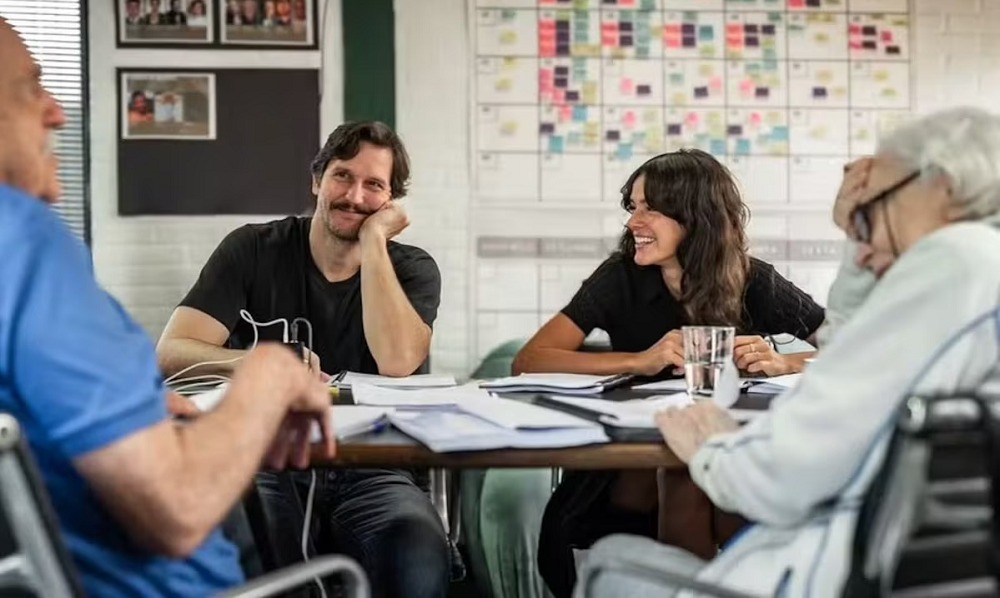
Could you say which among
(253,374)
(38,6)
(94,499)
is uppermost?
(38,6)

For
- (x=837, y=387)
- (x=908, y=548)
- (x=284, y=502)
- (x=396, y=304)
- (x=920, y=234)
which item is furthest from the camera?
(x=396, y=304)

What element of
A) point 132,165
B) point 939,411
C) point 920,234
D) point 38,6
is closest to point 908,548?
point 939,411

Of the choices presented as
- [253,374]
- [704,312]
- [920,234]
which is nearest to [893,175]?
[920,234]

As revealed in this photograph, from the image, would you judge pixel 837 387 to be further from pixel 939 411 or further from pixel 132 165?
pixel 132 165

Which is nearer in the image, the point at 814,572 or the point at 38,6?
the point at 814,572

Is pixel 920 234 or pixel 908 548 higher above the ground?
pixel 920 234

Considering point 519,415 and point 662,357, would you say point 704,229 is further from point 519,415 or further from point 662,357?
point 519,415

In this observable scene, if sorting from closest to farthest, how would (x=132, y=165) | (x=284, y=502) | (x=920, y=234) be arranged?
1. (x=920, y=234)
2. (x=284, y=502)
3. (x=132, y=165)

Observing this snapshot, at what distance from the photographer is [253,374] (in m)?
1.08

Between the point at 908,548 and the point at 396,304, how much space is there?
1654 mm

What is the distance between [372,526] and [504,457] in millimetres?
A: 747

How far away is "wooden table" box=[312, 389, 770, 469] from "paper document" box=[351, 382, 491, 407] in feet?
1.00

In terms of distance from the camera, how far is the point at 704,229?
2525 mm

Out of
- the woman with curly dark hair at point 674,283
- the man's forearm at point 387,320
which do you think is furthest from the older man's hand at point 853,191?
the man's forearm at point 387,320
